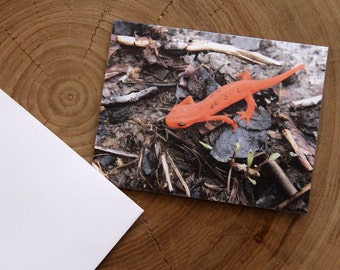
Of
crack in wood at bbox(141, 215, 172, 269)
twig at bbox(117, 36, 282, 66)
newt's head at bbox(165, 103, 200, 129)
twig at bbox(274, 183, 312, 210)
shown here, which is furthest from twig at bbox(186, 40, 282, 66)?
crack in wood at bbox(141, 215, 172, 269)

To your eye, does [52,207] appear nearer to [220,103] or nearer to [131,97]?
[131,97]

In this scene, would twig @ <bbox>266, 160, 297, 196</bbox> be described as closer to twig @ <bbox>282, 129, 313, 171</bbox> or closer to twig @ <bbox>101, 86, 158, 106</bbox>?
twig @ <bbox>282, 129, 313, 171</bbox>

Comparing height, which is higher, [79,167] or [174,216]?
[79,167]

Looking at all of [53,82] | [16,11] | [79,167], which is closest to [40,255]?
[79,167]

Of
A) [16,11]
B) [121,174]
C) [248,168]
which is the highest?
[16,11]

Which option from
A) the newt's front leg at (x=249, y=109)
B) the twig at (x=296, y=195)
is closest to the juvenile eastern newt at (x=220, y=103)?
the newt's front leg at (x=249, y=109)

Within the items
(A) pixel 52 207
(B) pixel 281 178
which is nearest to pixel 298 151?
(B) pixel 281 178

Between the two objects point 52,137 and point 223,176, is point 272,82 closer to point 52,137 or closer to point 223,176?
point 223,176
